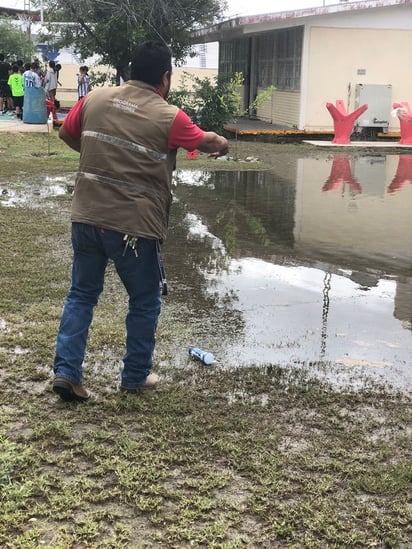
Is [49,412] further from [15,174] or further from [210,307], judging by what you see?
[15,174]

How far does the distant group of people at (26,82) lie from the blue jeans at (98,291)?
15958 mm

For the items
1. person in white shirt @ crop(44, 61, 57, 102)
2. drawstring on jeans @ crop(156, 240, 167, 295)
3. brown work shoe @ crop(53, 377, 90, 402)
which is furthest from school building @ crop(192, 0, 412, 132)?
brown work shoe @ crop(53, 377, 90, 402)

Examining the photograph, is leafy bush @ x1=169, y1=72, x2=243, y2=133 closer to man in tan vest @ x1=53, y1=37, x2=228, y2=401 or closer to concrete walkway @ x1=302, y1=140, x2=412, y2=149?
concrete walkway @ x1=302, y1=140, x2=412, y2=149

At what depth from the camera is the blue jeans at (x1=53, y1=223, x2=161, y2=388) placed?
349 cm

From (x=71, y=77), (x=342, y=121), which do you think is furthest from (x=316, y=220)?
(x=71, y=77)

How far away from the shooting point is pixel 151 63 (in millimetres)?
3506

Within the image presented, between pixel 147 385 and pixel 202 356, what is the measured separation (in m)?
0.53

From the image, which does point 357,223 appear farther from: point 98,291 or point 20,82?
point 20,82

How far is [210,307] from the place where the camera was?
207 inches

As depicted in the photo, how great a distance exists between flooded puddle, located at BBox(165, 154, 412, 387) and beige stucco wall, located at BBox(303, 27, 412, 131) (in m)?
9.13

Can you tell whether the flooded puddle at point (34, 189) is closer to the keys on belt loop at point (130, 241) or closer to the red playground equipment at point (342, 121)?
the keys on belt loop at point (130, 241)

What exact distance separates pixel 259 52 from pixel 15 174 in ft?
52.1

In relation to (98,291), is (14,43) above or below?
above

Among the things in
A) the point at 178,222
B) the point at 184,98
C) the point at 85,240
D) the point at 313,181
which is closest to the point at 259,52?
the point at 184,98
